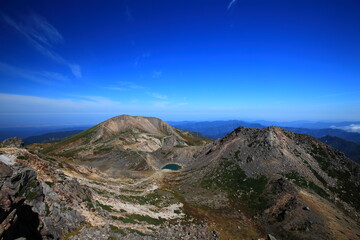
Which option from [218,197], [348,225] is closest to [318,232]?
[348,225]

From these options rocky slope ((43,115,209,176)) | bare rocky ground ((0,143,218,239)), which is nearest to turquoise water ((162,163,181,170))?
rocky slope ((43,115,209,176))

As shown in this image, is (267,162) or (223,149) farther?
(223,149)

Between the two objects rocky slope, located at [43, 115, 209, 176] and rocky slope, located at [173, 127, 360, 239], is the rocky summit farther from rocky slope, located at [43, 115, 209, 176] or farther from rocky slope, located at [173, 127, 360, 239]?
rocky slope, located at [43, 115, 209, 176]

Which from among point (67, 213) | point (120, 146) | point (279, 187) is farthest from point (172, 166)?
point (67, 213)

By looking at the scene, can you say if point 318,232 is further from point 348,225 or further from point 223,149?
point 223,149

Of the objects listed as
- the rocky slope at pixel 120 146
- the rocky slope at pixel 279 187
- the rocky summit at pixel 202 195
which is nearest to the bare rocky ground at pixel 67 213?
the rocky summit at pixel 202 195

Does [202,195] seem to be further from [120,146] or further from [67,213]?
[120,146]

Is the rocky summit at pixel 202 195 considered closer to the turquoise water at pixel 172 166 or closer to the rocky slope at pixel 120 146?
the rocky slope at pixel 120 146

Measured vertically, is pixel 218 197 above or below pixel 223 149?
below
